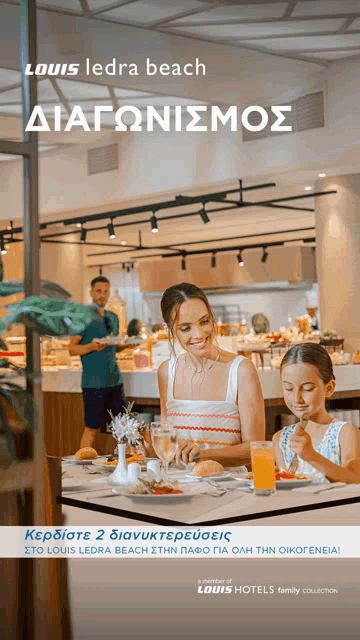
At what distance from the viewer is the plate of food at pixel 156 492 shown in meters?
1.92

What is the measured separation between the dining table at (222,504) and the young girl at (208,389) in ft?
2.19

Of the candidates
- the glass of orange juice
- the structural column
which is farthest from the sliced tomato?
the structural column

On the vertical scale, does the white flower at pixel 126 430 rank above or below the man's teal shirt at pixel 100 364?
below

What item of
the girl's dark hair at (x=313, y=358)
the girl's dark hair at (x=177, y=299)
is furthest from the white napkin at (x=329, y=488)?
the girl's dark hair at (x=177, y=299)

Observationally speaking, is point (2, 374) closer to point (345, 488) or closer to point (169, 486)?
point (169, 486)

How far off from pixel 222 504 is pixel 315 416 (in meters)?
0.55

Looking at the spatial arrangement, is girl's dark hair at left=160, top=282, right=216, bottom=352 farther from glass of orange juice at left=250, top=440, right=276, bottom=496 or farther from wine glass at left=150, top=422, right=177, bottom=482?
glass of orange juice at left=250, top=440, right=276, bottom=496

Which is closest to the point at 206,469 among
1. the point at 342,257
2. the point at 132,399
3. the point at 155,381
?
the point at 155,381

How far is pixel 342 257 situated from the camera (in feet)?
25.3

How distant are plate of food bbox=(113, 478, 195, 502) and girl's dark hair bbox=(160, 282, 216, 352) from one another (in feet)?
2.98

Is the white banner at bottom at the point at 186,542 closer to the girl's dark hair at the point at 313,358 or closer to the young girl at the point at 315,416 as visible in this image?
the young girl at the point at 315,416

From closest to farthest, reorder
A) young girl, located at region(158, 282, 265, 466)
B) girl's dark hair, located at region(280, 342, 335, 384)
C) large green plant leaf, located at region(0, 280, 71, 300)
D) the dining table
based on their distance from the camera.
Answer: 1. large green plant leaf, located at region(0, 280, 71, 300)
2. the dining table
3. girl's dark hair, located at region(280, 342, 335, 384)
4. young girl, located at region(158, 282, 265, 466)

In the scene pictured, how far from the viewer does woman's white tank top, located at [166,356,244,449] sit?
2.79 metres

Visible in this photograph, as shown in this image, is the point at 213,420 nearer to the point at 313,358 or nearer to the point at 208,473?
the point at 313,358
